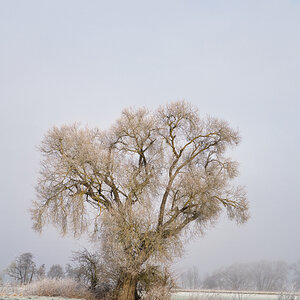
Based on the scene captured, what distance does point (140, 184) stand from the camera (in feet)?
50.2

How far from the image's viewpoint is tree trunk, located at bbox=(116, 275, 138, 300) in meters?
13.7

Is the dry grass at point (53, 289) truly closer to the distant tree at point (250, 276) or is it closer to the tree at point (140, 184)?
the tree at point (140, 184)

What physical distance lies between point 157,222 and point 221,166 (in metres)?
5.02

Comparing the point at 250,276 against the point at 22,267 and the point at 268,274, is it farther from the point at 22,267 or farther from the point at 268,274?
the point at 22,267

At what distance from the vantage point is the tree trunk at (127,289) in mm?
13672

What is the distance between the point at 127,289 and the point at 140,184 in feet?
13.5

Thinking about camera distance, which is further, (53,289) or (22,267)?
(22,267)

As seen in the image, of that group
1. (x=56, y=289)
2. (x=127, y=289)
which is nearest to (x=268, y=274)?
(x=127, y=289)

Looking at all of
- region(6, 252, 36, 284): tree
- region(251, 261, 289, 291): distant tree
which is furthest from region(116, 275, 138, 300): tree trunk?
region(6, 252, 36, 284): tree

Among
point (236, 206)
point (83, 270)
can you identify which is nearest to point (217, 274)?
point (236, 206)

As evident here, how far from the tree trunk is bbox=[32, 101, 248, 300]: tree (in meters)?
0.04

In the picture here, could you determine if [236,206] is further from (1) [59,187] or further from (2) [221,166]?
(1) [59,187]

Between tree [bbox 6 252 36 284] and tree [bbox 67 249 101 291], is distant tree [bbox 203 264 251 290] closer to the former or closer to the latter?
tree [bbox 67 249 101 291]

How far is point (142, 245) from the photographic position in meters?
13.7
